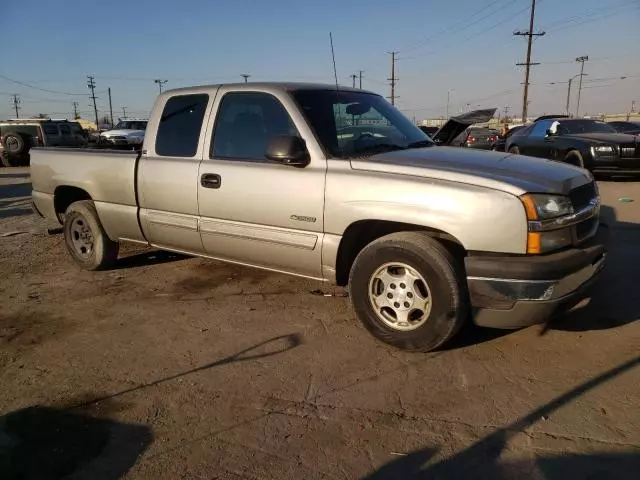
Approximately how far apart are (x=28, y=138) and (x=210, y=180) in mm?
22084

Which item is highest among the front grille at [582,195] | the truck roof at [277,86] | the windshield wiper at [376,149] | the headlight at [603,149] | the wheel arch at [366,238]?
the truck roof at [277,86]

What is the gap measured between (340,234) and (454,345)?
1.12 meters

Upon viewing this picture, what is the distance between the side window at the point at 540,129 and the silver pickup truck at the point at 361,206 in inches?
346

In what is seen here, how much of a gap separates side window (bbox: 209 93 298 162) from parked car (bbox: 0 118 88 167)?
1915 centimetres

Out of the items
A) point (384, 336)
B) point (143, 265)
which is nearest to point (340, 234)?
point (384, 336)

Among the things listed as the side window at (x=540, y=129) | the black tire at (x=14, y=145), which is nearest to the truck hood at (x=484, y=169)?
the side window at (x=540, y=129)

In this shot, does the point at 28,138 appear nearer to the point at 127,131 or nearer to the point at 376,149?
the point at 127,131

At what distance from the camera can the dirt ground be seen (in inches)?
95.3

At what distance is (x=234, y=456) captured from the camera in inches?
97.6

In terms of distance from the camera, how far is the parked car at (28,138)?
21.6 meters

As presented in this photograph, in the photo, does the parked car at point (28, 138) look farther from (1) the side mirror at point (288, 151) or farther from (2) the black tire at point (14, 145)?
(1) the side mirror at point (288, 151)

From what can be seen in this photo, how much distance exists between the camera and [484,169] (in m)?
3.37

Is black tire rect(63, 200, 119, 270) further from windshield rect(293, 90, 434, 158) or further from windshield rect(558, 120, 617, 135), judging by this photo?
windshield rect(558, 120, 617, 135)

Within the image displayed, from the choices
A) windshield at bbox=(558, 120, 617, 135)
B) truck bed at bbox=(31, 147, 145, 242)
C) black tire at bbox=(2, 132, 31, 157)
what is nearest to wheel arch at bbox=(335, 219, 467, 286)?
truck bed at bbox=(31, 147, 145, 242)
